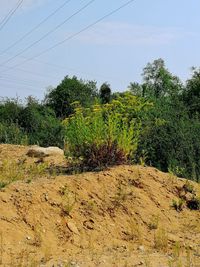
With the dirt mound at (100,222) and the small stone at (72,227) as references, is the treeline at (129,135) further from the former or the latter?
the small stone at (72,227)

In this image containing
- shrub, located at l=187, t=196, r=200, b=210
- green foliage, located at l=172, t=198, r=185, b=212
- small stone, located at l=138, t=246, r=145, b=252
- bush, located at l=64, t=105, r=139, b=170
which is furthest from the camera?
bush, located at l=64, t=105, r=139, b=170

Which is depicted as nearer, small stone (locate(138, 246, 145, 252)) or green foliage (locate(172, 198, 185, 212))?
small stone (locate(138, 246, 145, 252))

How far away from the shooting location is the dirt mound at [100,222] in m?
6.02

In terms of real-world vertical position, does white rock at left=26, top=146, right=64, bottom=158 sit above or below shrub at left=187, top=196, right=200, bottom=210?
above

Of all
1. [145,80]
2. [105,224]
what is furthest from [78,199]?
[145,80]

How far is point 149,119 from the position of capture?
1147 cm

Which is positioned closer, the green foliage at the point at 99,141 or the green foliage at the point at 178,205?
the green foliage at the point at 178,205

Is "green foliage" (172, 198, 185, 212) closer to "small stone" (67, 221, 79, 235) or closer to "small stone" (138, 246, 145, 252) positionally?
"small stone" (138, 246, 145, 252)

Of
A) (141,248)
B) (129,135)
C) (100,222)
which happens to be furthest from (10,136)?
(141,248)

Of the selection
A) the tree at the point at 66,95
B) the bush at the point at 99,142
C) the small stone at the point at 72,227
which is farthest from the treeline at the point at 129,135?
the tree at the point at 66,95

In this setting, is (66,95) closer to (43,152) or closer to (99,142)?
(43,152)

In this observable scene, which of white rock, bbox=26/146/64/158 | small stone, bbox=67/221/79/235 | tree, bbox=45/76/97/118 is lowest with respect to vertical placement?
small stone, bbox=67/221/79/235

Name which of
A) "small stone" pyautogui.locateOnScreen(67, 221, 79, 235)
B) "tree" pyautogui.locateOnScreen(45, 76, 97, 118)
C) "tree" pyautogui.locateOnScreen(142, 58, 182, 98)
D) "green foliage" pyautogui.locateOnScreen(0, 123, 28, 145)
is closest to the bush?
"small stone" pyautogui.locateOnScreen(67, 221, 79, 235)

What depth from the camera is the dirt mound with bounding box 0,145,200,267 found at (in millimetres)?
6016
